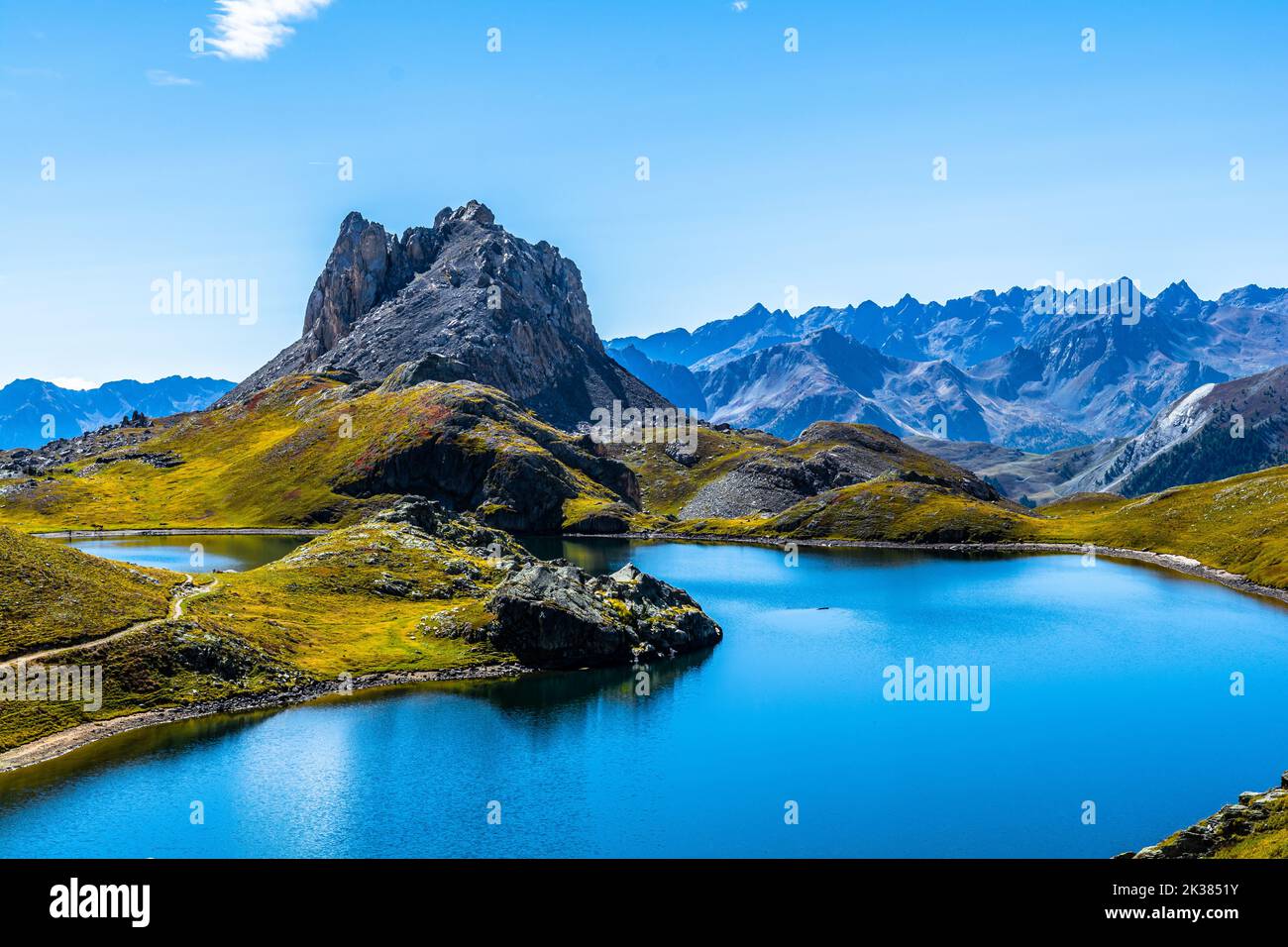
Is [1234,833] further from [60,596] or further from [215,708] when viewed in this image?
[60,596]

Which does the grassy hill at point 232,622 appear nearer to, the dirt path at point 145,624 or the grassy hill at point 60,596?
the grassy hill at point 60,596

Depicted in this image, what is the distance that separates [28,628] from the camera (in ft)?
306

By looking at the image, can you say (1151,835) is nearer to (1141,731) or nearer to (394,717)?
(1141,731)

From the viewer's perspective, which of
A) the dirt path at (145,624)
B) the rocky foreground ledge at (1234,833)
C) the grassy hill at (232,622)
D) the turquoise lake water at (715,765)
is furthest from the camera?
the grassy hill at (232,622)

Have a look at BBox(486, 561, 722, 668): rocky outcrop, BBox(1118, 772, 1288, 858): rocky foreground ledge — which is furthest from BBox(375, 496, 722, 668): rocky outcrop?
BBox(1118, 772, 1288, 858): rocky foreground ledge

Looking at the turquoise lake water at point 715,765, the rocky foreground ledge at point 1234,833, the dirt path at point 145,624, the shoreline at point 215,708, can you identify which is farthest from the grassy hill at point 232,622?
the rocky foreground ledge at point 1234,833

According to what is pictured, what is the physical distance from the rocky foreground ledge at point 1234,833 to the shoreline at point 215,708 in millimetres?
74504

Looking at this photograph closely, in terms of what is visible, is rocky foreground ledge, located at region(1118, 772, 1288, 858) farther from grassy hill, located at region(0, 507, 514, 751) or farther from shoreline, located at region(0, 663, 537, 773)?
grassy hill, located at region(0, 507, 514, 751)

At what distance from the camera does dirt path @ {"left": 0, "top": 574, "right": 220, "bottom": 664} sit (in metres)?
90.2

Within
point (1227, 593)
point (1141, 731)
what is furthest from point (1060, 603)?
point (1141, 731)

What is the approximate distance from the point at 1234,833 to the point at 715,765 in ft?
131

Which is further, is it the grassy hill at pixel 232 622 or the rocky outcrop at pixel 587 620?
the rocky outcrop at pixel 587 620

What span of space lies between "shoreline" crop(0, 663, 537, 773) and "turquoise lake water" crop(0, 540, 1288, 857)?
2.25 m

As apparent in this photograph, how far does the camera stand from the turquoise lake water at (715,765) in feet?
211
